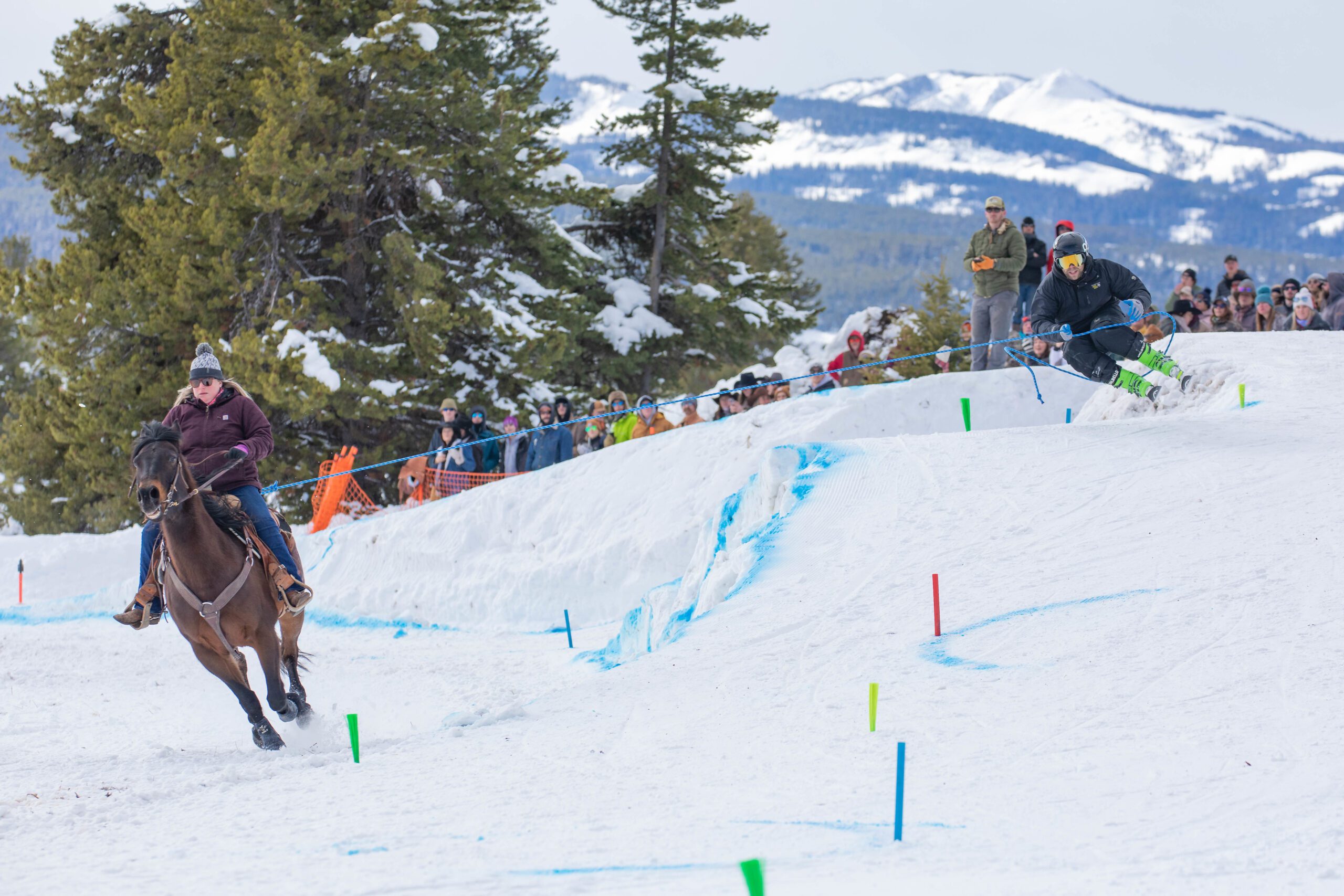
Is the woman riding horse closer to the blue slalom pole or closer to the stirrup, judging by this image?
the stirrup

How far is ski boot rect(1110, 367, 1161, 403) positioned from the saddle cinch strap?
7650 mm

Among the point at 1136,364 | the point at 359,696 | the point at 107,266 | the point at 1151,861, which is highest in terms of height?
the point at 107,266

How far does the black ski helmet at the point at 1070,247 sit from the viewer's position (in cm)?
989

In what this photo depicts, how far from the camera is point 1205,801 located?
4398 mm

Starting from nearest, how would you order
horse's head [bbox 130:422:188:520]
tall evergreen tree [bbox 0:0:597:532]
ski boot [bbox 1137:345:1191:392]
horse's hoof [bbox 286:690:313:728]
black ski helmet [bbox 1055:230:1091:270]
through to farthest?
horse's head [bbox 130:422:188:520] < horse's hoof [bbox 286:690:313:728] < black ski helmet [bbox 1055:230:1091:270] < ski boot [bbox 1137:345:1191:392] < tall evergreen tree [bbox 0:0:597:532]

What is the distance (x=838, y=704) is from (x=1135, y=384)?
19.2 feet

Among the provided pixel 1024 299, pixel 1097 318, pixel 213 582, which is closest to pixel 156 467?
pixel 213 582

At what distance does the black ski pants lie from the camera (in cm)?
1034

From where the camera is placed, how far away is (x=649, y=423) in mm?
15422

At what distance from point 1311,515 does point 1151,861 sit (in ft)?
14.6

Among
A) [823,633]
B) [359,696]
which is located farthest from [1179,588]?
[359,696]

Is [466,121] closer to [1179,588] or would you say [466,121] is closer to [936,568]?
[936,568]

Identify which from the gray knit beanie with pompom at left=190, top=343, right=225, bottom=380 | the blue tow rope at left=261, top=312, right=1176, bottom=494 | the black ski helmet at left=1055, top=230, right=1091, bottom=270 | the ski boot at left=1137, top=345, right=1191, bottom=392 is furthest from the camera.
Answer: the ski boot at left=1137, top=345, right=1191, bottom=392

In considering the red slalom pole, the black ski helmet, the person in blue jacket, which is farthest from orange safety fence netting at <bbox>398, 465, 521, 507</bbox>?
the red slalom pole
